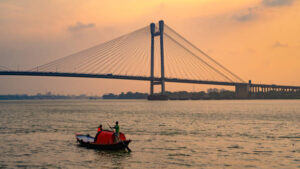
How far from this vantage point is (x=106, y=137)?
67.4 ft

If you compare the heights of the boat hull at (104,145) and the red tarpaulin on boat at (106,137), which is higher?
the red tarpaulin on boat at (106,137)

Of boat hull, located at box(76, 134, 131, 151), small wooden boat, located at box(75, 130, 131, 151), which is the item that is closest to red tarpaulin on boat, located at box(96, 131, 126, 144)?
small wooden boat, located at box(75, 130, 131, 151)

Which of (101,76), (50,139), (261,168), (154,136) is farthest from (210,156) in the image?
(101,76)

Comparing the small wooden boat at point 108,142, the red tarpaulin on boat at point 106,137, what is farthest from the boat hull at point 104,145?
the red tarpaulin on boat at point 106,137

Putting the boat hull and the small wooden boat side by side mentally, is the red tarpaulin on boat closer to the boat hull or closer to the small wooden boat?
the small wooden boat

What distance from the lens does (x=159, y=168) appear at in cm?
1600

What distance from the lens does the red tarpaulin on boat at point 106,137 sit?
66.4 ft

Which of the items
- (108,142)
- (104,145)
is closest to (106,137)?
(108,142)

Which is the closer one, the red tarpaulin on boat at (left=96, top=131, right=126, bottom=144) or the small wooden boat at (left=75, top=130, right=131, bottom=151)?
the small wooden boat at (left=75, top=130, right=131, bottom=151)

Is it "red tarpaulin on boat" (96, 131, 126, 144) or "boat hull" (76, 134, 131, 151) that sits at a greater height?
"red tarpaulin on boat" (96, 131, 126, 144)

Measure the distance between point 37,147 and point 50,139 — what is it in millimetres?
3854

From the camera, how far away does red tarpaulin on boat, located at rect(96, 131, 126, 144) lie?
2025 centimetres

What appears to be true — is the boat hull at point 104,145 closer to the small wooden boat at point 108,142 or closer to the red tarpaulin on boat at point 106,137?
the small wooden boat at point 108,142

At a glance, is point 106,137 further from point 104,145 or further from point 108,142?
point 104,145
